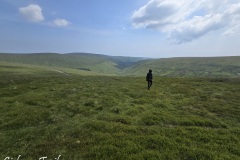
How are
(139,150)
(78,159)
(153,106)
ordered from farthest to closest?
(153,106) → (139,150) → (78,159)

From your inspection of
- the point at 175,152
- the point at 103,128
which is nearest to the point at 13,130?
the point at 103,128

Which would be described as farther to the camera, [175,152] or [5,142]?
Answer: [5,142]

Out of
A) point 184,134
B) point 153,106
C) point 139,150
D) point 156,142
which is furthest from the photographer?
point 153,106

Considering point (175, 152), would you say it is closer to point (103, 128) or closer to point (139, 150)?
point (139, 150)

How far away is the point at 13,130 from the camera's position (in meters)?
15.8

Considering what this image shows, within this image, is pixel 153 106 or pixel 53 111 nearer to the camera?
pixel 53 111

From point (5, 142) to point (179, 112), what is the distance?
14.9m

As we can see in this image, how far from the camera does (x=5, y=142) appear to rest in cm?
1372

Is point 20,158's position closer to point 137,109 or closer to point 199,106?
point 137,109

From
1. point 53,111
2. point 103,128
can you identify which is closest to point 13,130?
point 53,111

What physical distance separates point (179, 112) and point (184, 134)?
6148 mm

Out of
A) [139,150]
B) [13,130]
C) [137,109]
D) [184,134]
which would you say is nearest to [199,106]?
[137,109]

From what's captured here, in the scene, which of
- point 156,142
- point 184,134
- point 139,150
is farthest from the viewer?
point 184,134

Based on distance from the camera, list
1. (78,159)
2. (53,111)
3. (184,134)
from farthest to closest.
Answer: (53,111) → (184,134) → (78,159)
